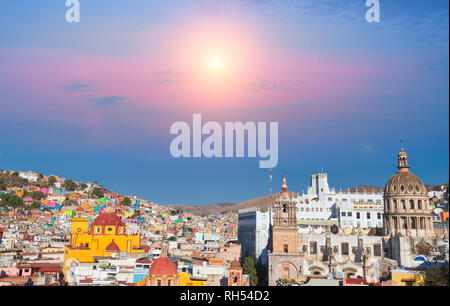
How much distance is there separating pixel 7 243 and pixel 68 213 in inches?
1278

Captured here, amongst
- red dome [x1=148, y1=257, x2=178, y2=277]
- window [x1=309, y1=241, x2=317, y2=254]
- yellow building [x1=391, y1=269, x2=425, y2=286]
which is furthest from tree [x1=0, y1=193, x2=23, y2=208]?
yellow building [x1=391, y1=269, x2=425, y2=286]

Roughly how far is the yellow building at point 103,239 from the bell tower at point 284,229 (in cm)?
1233

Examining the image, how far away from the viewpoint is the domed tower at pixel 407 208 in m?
38.2

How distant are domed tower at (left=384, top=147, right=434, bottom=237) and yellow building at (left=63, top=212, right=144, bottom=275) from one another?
22838mm

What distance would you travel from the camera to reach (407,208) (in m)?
38.5

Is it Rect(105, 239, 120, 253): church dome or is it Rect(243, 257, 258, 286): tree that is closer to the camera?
Rect(243, 257, 258, 286): tree

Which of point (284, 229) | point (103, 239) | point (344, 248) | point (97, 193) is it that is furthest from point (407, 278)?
point (97, 193)

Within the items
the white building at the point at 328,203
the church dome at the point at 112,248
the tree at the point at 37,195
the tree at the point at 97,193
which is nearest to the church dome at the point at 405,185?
the white building at the point at 328,203

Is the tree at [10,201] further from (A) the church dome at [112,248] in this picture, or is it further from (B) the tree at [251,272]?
(B) the tree at [251,272]

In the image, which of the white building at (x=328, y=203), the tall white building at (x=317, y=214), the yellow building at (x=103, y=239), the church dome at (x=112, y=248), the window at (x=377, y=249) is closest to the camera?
the yellow building at (x=103, y=239)

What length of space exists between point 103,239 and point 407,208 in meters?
27.5

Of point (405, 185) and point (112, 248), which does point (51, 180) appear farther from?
point (405, 185)

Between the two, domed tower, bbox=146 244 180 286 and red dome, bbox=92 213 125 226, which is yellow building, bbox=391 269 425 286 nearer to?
domed tower, bbox=146 244 180 286

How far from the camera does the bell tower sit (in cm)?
3369
